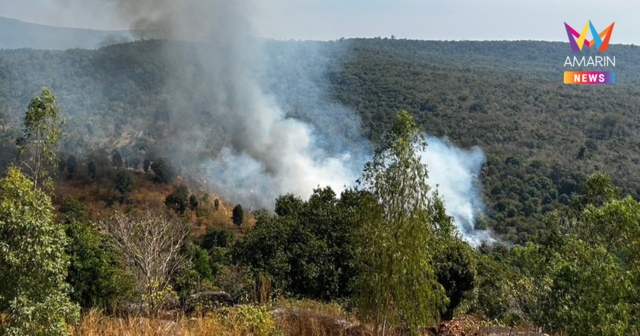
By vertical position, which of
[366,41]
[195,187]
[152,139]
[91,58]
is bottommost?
[195,187]

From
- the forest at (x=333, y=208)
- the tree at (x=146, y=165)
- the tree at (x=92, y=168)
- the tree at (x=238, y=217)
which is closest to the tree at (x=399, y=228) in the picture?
the forest at (x=333, y=208)

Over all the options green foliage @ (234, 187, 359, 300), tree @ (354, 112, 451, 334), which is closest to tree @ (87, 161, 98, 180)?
green foliage @ (234, 187, 359, 300)

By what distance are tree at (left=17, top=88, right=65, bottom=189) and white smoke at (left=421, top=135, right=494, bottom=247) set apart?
4426 centimetres

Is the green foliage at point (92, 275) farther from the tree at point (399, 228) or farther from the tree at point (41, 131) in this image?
the tree at point (399, 228)

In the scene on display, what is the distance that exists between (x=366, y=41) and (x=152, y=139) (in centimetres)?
9468

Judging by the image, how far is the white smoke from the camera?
1981 inches

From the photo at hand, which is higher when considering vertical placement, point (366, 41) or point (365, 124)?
point (366, 41)

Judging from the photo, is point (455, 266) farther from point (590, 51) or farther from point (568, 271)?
point (590, 51)

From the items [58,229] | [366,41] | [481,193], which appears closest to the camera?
[58,229]

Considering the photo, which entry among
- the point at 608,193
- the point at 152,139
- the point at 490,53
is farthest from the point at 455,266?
the point at 490,53

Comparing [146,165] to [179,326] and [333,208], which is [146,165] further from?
[179,326]

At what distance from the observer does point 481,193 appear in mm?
56656

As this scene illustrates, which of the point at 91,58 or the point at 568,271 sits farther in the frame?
the point at 91,58

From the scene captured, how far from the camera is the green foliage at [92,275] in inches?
493
